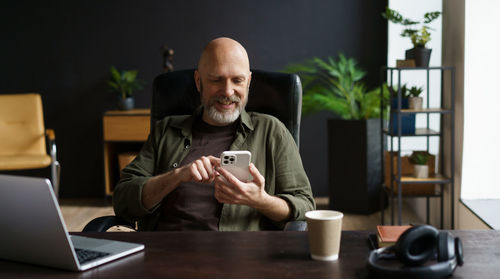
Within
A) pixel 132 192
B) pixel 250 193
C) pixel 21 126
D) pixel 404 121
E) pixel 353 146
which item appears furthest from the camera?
pixel 21 126

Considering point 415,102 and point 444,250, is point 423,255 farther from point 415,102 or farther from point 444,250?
point 415,102

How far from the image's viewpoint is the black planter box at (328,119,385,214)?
13.9ft

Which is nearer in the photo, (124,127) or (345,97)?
(345,97)

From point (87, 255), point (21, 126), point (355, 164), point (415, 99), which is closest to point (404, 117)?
point (415, 99)

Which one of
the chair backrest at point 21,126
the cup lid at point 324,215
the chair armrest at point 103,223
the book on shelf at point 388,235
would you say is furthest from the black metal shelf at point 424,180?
the chair backrest at point 21,126

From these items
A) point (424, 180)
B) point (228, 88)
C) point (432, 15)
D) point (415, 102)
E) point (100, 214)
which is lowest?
point (100, 214)

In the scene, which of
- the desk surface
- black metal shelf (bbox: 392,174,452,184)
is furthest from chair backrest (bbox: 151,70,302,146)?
black metal shelf (bbox: 392,174,452,184)

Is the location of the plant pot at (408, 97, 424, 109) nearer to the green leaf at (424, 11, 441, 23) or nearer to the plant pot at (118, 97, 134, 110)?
the green leaf at (424, 11, 441, 23)

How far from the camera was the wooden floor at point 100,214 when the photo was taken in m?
4.06

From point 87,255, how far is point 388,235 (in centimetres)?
64

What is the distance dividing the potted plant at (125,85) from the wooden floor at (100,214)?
0.85 meters

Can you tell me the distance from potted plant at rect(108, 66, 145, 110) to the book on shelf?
12.4 ft

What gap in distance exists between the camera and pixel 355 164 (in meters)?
4.28

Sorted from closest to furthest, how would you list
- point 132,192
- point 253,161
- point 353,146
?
point 132,192 → point 253,161 → point 353,146
